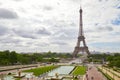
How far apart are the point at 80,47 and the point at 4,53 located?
35.0m

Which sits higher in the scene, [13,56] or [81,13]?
[81,13]

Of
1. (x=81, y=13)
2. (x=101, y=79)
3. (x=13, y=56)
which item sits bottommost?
(x=101, y=79)

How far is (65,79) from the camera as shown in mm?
25219

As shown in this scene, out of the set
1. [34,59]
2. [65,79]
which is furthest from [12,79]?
[34,59]

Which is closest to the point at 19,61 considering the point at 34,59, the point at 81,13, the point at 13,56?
the point at 13,56

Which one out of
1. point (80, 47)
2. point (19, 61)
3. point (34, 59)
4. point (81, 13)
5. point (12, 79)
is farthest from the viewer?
point (80, 47)

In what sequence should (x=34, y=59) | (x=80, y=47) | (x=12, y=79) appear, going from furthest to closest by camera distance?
(x=80, y=47), (x=34, y=59), (x=12, y=79)

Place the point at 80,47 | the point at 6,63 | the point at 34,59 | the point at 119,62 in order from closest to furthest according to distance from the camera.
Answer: the point at 119,62, the point at 6,63, the point at 34,59, the point at 80,47

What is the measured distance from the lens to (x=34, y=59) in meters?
63.8

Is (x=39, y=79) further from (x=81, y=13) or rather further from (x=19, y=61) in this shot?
(x=81, y=13)

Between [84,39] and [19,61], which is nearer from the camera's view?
[19,61]

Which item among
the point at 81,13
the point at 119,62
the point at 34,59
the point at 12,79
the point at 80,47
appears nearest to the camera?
the point at 12,79

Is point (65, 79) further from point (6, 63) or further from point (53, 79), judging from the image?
point (6, 63)

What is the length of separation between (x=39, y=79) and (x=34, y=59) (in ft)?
127
